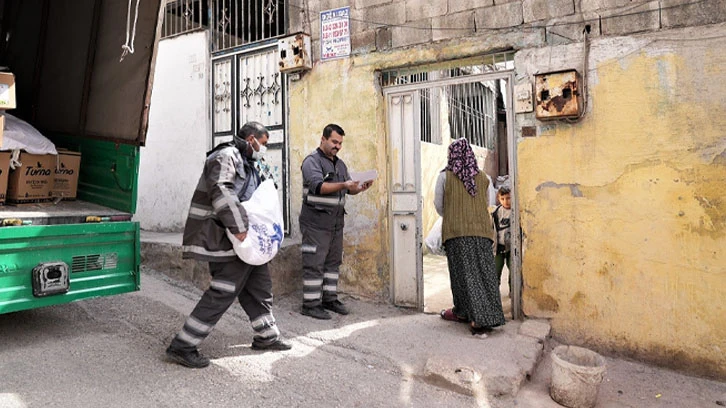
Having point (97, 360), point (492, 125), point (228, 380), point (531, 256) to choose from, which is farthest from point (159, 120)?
point (492, 125)

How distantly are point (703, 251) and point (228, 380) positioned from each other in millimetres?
3412

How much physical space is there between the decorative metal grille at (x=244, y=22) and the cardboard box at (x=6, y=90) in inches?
110

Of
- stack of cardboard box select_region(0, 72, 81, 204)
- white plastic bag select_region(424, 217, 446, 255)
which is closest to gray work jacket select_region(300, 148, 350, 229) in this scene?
stack of cardboard box select_region(0, 72, 81, 204)

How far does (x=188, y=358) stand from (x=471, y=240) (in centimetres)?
229

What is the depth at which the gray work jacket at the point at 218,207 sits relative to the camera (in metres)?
3.09

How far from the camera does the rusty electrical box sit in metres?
3.93

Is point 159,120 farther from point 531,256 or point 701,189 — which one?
point 701,189

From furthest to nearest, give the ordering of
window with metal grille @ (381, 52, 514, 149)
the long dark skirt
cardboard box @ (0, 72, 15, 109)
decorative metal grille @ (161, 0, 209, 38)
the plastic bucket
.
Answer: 1. window with metal grille @ (381, 52, 514, 149)
2. decorative metal grille @ (161, 0, 209, 38)
3. the long dark skirt
4. cardboard box @ (0, 72, 15, 109)
5. the plastic bucket

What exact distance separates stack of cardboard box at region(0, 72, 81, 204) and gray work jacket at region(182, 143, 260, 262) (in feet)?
5.32

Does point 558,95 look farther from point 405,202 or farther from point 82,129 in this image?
point 82,129

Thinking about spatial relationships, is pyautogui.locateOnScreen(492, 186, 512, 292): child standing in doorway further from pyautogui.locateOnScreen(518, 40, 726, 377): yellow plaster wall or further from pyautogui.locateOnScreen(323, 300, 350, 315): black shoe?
pyautogui.locateOnScreen(323, 300, 350, 315): black shoe

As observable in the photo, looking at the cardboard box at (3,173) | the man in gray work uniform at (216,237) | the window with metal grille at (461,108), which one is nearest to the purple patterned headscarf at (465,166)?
the man in gray work uniform at (216,237)

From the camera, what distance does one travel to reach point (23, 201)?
12.8ft

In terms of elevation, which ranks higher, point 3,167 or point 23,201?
point 3,167
